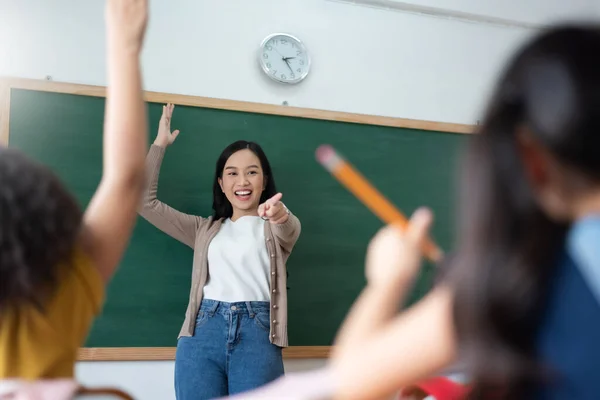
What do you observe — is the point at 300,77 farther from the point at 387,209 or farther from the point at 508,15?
the point at 387,209

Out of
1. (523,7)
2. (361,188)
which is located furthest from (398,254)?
(523,7)

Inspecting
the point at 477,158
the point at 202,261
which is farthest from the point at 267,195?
the point at 477,158

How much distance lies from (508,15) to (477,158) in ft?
11.2

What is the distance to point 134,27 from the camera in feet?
3.00

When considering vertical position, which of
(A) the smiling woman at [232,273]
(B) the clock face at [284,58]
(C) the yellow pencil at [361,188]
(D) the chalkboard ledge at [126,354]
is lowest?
(D) the chalkboard ledge at [126,354]

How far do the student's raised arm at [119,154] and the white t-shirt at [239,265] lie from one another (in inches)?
67.1

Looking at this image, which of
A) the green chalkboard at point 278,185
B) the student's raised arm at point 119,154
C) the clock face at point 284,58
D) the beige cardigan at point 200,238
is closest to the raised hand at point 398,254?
the student's raised arm at point 119,154

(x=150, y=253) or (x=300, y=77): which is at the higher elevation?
(x=300, y=77)

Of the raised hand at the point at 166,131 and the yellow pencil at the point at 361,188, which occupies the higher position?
the raised hand at the point at 166,131

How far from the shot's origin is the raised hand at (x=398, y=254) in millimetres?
675

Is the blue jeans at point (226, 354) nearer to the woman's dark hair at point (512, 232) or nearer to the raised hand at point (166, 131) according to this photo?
the raised hand at point (166, 131)

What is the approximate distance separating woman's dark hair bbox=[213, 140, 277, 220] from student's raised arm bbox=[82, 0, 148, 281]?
188 centimetres

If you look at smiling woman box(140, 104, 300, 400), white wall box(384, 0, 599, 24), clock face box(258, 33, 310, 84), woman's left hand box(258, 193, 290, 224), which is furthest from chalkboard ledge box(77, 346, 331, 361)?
white wall box(384, 0, 599, 24)

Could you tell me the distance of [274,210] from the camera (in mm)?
2307
